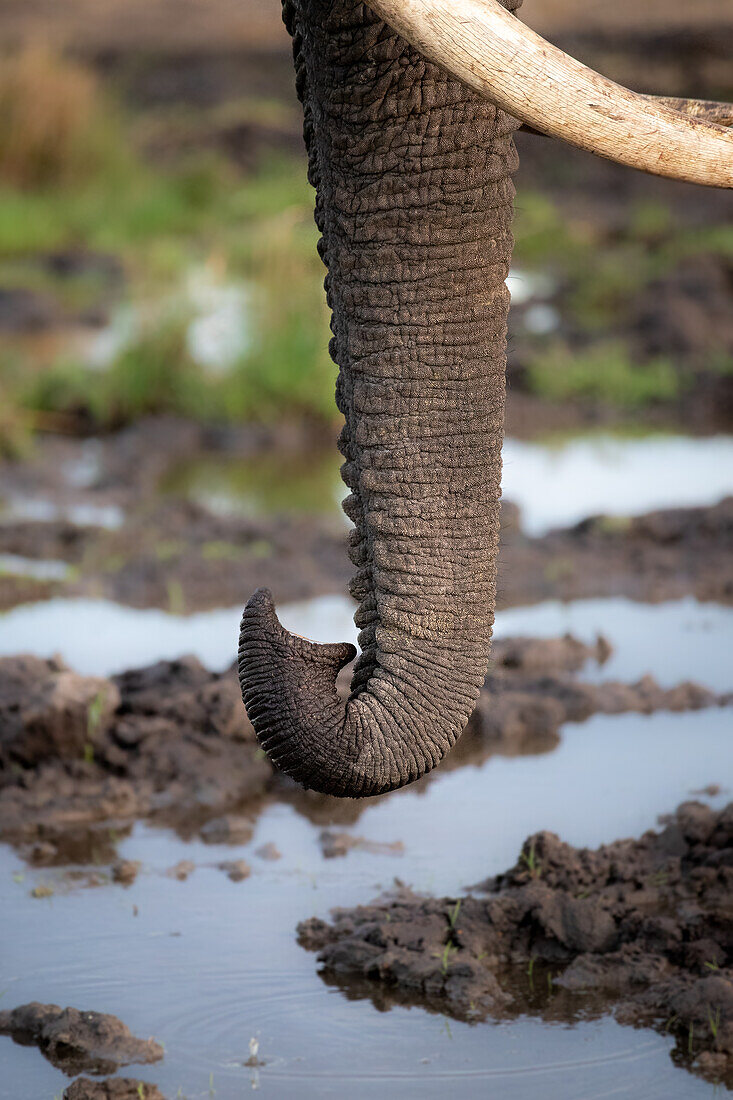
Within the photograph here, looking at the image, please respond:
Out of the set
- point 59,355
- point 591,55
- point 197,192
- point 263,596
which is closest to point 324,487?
point 59,355

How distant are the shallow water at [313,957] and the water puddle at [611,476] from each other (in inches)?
109

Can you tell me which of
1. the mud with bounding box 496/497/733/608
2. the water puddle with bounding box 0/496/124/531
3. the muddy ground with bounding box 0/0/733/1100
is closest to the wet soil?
the muddy ground with bounding box 0/0/733/1100

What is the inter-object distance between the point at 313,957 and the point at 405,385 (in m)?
1.59

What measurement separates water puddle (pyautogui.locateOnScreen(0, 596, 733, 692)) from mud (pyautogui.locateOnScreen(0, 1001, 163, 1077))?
93.8 inches

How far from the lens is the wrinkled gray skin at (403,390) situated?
116 inches

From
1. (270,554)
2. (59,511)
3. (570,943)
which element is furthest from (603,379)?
(570,943)

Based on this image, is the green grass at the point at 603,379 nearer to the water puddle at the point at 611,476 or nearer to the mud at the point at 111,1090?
the water puddle at the point at 611,476

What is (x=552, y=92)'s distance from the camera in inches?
108

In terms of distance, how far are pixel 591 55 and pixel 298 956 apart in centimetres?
1841

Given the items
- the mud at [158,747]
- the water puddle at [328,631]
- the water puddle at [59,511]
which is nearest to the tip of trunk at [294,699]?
the mud at [158,747]

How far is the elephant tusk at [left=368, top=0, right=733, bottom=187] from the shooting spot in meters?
2.68

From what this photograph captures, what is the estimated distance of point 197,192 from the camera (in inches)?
682

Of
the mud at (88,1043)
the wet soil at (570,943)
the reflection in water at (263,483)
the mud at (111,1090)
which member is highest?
the reflection in water at (263,483)

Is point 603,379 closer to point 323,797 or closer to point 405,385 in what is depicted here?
point 323,797
